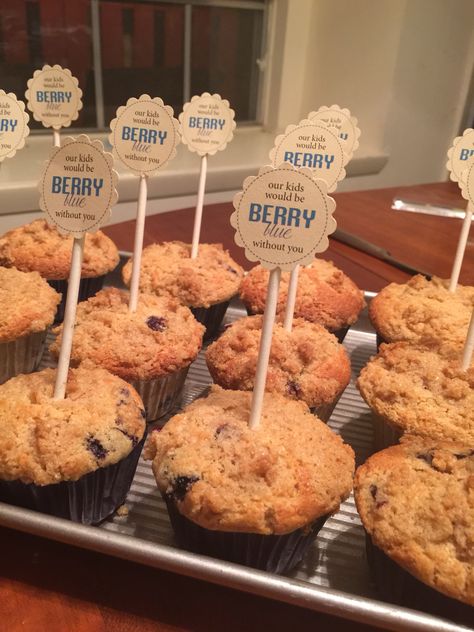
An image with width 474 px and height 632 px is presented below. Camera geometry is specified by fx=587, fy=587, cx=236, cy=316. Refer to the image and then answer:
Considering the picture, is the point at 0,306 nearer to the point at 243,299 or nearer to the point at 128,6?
the point at 243,299

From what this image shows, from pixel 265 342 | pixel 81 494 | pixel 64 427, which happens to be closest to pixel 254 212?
pixel 265 342

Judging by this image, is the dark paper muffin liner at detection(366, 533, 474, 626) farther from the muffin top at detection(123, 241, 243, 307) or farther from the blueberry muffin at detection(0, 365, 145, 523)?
the muffin top at detection(123, 241, 243, 307)

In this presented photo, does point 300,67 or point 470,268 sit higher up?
point 300,67

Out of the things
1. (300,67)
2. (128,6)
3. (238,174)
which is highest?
(128,6)

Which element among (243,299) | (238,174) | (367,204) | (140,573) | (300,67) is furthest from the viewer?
(300,67)

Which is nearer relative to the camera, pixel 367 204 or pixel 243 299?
pixel 243 299

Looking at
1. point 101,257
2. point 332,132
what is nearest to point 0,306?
point 101,257

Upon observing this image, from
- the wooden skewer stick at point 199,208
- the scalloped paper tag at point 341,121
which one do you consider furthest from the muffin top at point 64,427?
the scalloped paper tag at point 341,121

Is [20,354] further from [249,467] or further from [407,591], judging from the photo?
[407,591]
